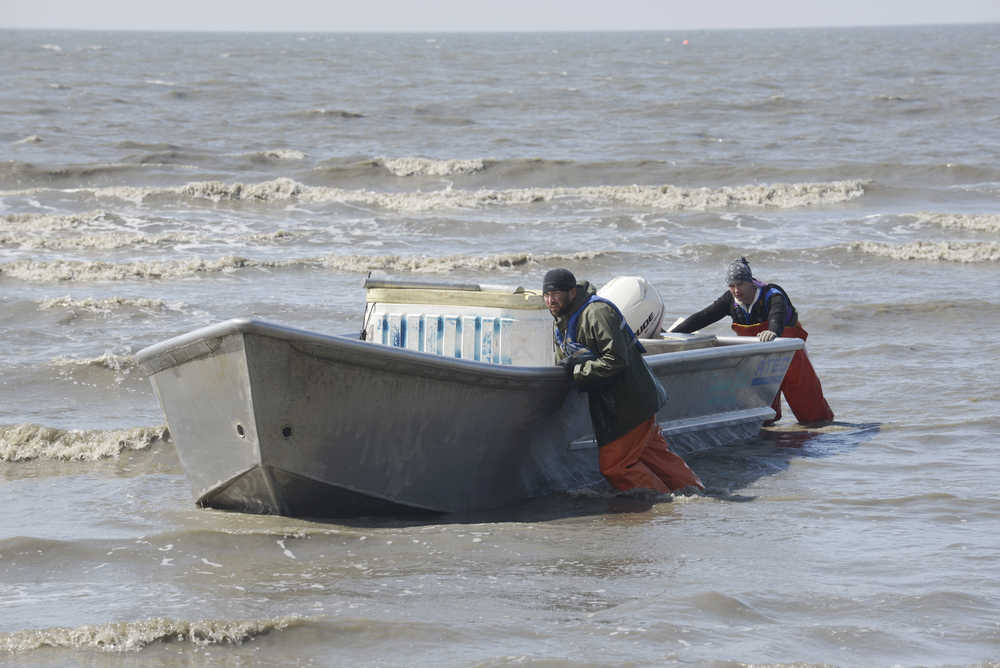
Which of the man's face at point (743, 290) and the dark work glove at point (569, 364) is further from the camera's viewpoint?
the man's face at point (743, 290)

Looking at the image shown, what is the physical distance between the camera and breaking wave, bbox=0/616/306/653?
16.7 feet

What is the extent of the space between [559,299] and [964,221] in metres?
14.5

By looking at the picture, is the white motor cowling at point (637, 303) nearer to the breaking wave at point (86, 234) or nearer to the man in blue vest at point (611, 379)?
the man in blue vest at point (611, 379)

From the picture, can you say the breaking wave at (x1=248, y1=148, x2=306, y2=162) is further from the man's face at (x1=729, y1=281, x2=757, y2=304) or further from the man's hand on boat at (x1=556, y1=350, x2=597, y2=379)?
the man's hand on boat at (x1=556, y1=350, x2=597, y2=379)

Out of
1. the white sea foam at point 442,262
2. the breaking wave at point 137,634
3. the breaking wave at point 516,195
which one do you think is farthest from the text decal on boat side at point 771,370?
the breaking wave at point 516,195

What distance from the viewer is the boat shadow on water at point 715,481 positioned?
7.01 metres

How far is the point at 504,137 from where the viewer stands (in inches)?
1238

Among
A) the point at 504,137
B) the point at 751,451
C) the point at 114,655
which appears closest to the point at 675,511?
the point at 751,451

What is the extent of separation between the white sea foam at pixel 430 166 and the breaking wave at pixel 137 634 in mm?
20790

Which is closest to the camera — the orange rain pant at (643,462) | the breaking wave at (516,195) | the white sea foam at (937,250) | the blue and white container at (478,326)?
the orange rain pant at (643,462)

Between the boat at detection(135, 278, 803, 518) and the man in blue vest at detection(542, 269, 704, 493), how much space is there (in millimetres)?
188

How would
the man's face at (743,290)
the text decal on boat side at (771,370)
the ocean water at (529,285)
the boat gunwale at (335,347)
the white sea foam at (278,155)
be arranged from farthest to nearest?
the white sea foam at (278,155) < the man's face at (743,290) < the text decal on boat side at (771,370) < the boat gunwale at (335,347) < the ocean water at (529,285)

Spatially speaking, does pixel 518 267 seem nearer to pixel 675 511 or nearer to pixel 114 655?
pixel 675 511

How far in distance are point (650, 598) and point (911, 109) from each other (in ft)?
111
